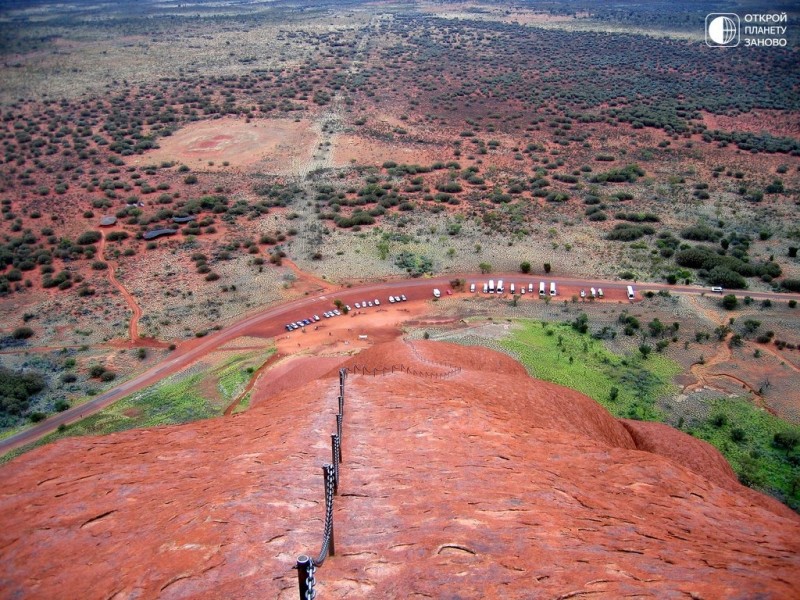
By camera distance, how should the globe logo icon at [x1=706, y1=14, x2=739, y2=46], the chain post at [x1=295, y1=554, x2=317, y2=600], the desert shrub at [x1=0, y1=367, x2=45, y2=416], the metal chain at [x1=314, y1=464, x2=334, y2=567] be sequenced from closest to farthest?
the chain post at [x1=295, y1=554, x2=317, y2=600]
the metal chain at [x1=314, y1=464, x2=334, y2=567]
the desert shrub at [x1=0, y1=367, x2=45, y2=416]
the globe logo icon at [x1=706, y1=14, x2=739, y2=46]

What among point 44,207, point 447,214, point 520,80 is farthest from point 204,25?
point 447,214

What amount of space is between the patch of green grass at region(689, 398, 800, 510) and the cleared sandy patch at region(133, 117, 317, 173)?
5906 centimetres

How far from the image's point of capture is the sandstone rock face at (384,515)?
9836 mm

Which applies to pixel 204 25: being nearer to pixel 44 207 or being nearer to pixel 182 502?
pixel 44 207

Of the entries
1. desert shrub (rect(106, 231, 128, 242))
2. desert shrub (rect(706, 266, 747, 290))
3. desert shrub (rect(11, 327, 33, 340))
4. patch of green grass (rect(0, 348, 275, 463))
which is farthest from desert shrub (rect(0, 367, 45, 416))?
desert shrub (rect(706, 266, 747, 290))

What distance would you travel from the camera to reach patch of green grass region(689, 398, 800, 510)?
25.7m

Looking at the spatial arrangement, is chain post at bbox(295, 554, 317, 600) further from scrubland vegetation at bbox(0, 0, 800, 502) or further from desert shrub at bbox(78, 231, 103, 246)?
desert shrub at bbox(78, 231, 103, 246)

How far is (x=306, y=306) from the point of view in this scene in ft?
146

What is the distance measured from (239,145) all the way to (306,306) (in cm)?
4549

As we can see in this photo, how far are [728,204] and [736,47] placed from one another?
9691 centimetres

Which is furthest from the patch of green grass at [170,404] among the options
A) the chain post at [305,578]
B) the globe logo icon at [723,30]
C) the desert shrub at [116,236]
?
the globe logo icon at [723,30]

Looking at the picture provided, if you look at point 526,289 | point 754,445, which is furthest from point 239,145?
point 754,445

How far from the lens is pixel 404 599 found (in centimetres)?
934

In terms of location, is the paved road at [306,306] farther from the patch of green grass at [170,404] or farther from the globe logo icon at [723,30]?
the globe logo icon at [723,30]
